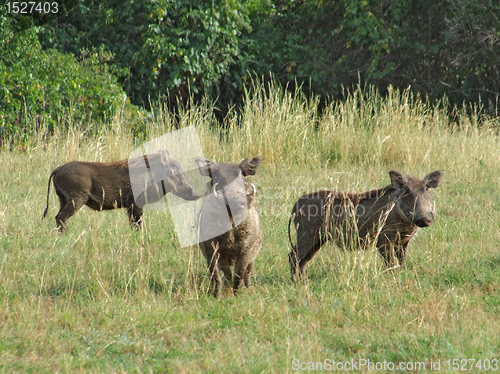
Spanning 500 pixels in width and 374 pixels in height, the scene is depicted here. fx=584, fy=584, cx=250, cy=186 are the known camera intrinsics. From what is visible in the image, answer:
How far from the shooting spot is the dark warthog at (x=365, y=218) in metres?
4.75

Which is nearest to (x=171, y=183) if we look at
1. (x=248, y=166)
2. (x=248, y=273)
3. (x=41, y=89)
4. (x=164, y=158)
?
(x=164, y=158)

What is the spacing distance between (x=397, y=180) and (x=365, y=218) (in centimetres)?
42

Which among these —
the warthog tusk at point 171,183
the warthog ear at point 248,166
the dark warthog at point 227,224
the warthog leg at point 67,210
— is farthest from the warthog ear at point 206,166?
the warthog leg at point 67,210

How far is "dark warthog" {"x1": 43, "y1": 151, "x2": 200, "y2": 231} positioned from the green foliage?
3.73m

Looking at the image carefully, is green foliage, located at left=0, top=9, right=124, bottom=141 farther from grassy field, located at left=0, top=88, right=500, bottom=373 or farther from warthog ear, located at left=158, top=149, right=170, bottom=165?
warthog ear, located at left=158, top=149, right=170, bottom=165

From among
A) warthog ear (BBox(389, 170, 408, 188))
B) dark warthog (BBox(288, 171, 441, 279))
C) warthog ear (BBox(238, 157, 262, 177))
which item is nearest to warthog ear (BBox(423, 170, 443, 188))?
dark warthog (BBox(288, 171, 441, 279))

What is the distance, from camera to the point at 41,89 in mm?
9852

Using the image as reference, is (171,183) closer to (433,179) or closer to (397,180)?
(397,180)

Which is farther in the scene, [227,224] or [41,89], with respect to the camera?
[41,89]

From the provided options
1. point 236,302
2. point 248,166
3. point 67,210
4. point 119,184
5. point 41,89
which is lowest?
point 236,302

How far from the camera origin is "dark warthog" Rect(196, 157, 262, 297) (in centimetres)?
434

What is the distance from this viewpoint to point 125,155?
889cm

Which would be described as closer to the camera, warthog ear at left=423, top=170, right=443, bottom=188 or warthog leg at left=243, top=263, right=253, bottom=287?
warthog leg at left=243, top=263, right=253, bottom=287

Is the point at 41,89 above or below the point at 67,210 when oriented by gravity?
above
